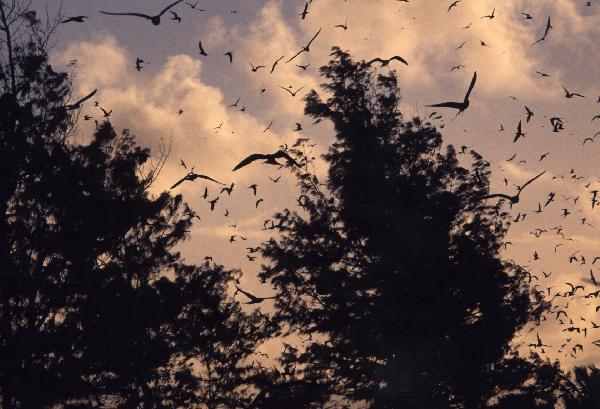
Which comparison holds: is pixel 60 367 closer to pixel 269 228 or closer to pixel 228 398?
pixel 269 228

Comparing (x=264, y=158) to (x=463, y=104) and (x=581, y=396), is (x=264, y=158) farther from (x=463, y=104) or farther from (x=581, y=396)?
(x=581, y=396)

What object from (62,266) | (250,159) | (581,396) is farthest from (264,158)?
(581,396)

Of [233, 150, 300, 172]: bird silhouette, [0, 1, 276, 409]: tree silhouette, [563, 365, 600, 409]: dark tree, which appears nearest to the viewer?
A: [233, 150, 300, 172]: bird silhouette

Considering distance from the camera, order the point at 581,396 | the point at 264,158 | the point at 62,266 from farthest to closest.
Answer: the point at 581,396 < the point at 62,266 < the point at 264,158

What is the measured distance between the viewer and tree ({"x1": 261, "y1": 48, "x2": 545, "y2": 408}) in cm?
1986

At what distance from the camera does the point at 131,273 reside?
20.3 metres

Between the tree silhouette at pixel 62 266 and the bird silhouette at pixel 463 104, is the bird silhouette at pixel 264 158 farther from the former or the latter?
the tree silhouette at pixel 62 266

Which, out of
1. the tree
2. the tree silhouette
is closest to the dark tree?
the tree

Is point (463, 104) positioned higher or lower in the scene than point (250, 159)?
higher

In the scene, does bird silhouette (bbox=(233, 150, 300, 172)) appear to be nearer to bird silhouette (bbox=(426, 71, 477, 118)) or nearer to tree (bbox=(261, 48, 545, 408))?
bird silhouette (bbox=(426, 71, 477, 118))

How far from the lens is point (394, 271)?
67.6ft

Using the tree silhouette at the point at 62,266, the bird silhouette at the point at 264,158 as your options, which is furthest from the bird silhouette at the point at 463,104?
the tree silhouette at the point at 62,266

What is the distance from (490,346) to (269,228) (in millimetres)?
8743

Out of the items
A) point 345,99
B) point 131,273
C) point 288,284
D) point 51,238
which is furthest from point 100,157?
point 345,99
